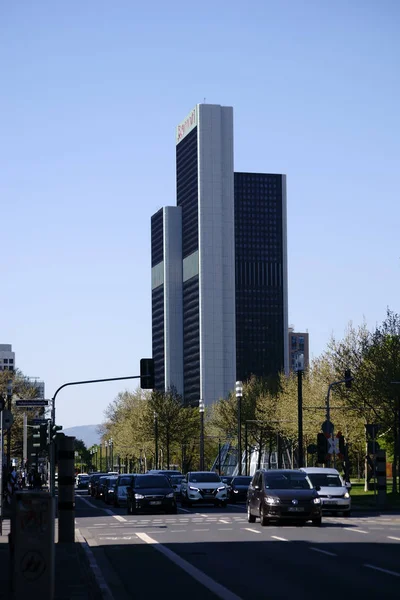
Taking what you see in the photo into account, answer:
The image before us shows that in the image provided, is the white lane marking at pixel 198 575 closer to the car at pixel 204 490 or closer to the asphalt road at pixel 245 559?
the asphalt road at pixel 245 559

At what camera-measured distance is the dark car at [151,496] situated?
147 ft

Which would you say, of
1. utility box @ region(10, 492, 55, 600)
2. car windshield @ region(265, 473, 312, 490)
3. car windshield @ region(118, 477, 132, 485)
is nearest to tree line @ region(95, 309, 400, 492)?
car windshield @ region(118, 477, 132, 485)

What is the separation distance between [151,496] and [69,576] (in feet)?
89.1

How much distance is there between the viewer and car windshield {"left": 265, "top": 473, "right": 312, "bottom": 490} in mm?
34594

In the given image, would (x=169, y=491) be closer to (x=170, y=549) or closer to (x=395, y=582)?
(x=170, y=549)

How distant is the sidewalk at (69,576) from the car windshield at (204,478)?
97.1 feet

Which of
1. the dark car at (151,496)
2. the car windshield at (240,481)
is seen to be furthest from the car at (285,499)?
the car windshield at (240,481)

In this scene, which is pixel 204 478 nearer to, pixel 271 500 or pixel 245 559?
pixel 271 500

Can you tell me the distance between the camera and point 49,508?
13.8 m

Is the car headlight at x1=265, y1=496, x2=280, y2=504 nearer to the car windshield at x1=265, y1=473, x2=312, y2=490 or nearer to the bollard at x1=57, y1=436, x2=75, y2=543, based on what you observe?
the car windshield at x1=265, y1=473, x2=312, y2=490

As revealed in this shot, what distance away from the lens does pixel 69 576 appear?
18.0 m

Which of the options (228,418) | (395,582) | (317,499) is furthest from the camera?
(228,418)

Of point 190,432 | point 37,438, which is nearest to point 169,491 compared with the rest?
point 37,438

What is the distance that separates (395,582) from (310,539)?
10738 millimetres
